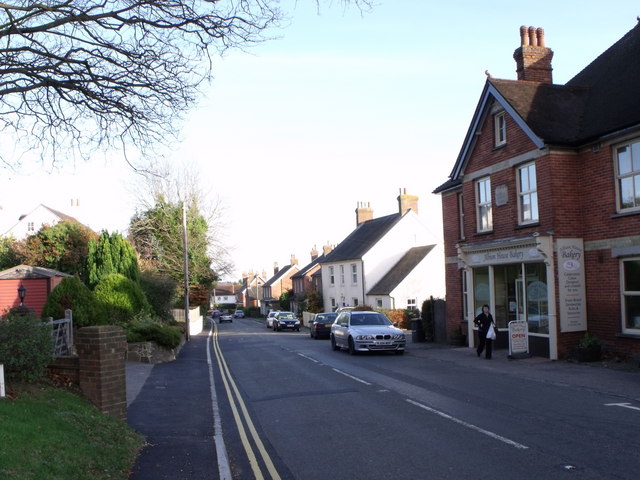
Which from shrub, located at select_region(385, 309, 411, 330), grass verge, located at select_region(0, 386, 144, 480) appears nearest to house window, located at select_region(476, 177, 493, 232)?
grass verge, located at select_region(0, 386, 144, 480)

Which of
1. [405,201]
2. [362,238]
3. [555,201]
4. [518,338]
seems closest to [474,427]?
[518,338]

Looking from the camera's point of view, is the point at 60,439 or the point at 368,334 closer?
the point at 60,439

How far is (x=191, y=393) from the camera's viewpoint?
45.0 feet

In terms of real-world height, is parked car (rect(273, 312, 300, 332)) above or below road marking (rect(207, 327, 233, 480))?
below

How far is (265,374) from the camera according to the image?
1720 centimetres

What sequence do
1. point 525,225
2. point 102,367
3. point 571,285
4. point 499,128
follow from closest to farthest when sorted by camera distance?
1. point 102,367
2. point 571,285
3. point 525,225
4. point 499,128

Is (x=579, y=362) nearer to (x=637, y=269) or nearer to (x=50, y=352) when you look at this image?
(x=637, y=269)

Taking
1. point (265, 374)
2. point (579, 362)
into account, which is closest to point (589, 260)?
point (579, 362)

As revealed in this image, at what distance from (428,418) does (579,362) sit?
888cm

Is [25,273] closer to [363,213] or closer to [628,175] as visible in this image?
[628,175]

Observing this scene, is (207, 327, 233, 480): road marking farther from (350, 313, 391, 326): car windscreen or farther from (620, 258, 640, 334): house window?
(620, 258, 640, 334): house window

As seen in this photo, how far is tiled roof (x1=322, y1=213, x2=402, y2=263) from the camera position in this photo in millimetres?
50812

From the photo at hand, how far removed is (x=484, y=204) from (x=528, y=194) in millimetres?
2514

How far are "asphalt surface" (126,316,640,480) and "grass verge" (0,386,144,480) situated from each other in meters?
0.35
